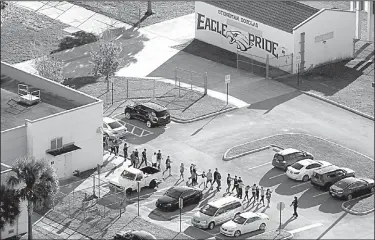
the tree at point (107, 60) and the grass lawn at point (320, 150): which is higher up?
the tree at point (107, 60)

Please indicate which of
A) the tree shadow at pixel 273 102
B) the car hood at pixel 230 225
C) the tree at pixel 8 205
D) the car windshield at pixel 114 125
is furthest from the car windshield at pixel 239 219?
the tree shadow at pixel 273 102

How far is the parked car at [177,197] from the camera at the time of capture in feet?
245

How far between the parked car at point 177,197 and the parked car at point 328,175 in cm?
814

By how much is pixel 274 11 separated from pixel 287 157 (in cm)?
2660

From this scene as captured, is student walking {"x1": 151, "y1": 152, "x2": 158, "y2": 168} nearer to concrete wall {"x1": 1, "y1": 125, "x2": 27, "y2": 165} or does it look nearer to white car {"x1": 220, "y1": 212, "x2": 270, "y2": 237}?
concrete wall {"x1": 1, "y1": 125, "x2": 27, "y2": 165}

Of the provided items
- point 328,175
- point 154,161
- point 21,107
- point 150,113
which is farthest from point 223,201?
point 150,113

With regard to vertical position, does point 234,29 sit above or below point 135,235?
above

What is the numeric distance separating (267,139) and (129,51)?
2691 centimetres

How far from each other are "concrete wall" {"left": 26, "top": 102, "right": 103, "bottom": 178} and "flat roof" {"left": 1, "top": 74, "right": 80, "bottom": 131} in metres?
1.52

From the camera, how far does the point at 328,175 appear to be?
7762cm

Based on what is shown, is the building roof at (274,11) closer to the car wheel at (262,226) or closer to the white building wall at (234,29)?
the white building wall at (234,29)

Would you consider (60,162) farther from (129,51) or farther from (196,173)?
(129,51)

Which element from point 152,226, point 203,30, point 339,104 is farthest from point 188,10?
point 152,226

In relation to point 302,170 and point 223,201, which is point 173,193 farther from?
point 302,170
